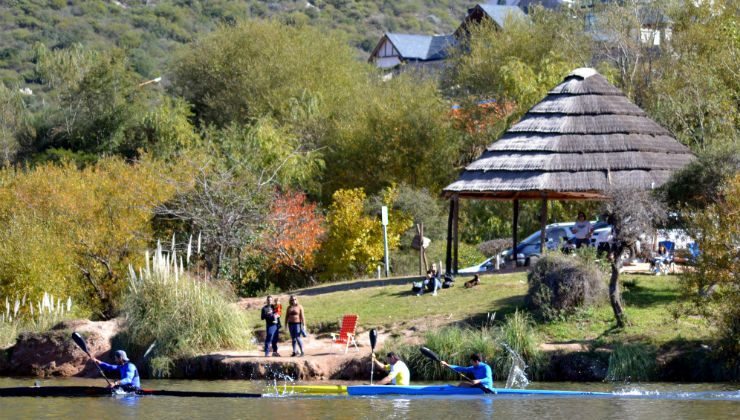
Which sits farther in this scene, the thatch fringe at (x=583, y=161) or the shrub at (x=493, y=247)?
the shrub at (x=493, y=247)

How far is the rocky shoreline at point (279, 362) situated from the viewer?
25609 millimetres

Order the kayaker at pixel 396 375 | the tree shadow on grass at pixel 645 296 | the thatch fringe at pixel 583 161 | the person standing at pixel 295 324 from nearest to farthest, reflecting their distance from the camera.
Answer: the kayaker at pixel 396 375, the person standing at pixel 295 324, the tree shadow on grass at pixel 645 296, the thatch fringe at pixel 583 161

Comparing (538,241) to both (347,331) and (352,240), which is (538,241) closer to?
(352,240)

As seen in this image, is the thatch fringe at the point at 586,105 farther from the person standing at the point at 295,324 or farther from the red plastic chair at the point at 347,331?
the person standing at the point at 295,324

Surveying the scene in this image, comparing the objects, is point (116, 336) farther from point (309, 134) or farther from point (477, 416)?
point (309, 134)

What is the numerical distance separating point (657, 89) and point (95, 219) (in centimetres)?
2140

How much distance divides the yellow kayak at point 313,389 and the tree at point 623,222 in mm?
7052

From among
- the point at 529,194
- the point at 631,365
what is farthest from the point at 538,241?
the point at 631,365

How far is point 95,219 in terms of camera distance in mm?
37594

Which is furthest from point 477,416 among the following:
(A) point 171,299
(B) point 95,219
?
(B) point 95,219

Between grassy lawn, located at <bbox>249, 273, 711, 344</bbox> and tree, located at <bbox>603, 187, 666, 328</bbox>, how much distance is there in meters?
0.62

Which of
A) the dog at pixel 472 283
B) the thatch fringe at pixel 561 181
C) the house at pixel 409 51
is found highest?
the house at pixel 409 51

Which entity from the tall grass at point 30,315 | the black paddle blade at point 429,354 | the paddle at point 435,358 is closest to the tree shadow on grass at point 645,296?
the paddle at point 435,358

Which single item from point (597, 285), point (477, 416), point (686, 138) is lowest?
point (477, 416)
